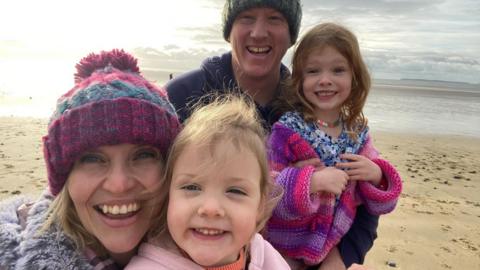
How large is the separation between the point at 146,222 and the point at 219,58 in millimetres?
1819

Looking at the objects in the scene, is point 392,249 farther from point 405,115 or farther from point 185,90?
point 405,115

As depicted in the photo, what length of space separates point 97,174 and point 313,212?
1495 millimetres

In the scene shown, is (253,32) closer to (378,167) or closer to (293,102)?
(293,102)

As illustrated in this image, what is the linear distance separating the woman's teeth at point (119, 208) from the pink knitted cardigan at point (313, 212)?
111cm

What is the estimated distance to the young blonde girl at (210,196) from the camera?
1.90 meters

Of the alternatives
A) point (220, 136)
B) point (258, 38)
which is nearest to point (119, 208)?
point (220, 136)

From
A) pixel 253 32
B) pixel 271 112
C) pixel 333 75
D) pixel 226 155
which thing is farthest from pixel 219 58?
pixel 226 155

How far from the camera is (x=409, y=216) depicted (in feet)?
23.0

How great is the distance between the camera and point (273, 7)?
3.26 metres

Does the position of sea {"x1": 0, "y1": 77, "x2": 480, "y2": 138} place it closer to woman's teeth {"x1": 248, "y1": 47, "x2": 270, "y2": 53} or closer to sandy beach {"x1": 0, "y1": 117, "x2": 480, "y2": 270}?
sandy beach {"x1": 0, "y1": 117, "x2": 480, "y2": 270}

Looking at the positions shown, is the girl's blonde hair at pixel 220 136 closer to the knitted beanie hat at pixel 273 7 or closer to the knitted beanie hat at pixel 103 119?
the knitted beanie hat at pixel 103 119

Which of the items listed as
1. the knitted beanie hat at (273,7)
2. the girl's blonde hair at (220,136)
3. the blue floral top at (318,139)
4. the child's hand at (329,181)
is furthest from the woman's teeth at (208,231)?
the knitted beanie hat at (273,7)

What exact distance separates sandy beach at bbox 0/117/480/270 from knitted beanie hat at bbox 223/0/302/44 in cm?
327

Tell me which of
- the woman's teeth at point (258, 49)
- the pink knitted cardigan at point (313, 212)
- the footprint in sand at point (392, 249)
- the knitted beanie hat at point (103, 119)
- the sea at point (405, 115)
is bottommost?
the sea at point (405, 115)
